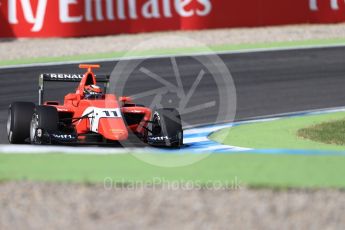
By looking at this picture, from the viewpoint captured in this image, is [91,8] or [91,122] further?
[91,8]

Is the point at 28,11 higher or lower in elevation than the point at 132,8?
lower

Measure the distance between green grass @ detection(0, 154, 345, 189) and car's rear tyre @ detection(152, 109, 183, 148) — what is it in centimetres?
277

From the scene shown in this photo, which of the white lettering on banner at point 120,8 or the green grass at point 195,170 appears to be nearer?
the green grass at point 195,170

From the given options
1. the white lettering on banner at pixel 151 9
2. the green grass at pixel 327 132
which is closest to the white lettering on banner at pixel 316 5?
the white lettering on banner at pixel 151 9

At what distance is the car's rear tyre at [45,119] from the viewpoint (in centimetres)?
1077

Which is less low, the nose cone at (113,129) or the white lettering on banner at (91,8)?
the white lettering on banner at (91,8)

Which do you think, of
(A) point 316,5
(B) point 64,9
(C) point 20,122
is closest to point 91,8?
(B) point 64,9

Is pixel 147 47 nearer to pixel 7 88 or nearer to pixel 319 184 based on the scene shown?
pixel 7 88

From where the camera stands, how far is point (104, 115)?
35.7 ft

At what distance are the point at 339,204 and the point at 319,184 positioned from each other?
1.59 feet

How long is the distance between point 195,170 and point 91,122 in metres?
3.53

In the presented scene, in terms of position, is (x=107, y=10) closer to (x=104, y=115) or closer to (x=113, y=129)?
(x=104, y=115)

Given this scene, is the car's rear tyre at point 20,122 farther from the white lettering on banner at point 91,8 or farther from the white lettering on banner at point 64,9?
the white lettering on banner at point 91,8

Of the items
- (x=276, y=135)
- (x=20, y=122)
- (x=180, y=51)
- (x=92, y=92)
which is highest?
(x=180, y=51)
